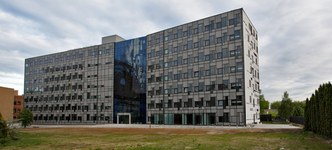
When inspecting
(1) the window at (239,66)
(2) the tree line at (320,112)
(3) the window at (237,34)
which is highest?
(3) the window at (237,34)

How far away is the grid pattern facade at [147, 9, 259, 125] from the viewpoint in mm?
59281

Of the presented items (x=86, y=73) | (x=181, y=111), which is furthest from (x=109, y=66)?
(x=181, y=111)

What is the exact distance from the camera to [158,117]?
234 ft

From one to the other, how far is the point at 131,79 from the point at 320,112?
5425cm

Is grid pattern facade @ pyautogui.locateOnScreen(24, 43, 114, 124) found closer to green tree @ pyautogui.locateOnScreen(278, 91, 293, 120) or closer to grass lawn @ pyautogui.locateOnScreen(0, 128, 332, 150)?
green tree @ pyautogui.locateOnScreen(278, 91, 293, 120)

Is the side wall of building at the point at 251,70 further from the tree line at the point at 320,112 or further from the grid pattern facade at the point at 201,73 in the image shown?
the tree line at the point at 320,112

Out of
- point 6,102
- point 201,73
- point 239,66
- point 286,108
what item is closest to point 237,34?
point 239,66

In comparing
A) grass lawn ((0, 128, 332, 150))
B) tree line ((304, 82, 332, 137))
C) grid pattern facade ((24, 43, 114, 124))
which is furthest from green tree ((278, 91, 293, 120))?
grass lawn ((0, 128, 332, 150))

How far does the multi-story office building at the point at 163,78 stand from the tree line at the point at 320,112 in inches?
741

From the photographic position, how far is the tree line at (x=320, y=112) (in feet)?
93.9

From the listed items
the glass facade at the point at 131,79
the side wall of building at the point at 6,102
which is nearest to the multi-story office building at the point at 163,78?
the glass facade at the point at 131,79

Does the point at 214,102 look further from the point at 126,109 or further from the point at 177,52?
the point at 126,109

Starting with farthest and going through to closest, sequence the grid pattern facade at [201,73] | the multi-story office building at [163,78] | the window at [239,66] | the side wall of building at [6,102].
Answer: the side wall of building at [6,102]
the multi-story office building at [163,78]
the grid pattern facade at [201,73]
the window at [239,66]

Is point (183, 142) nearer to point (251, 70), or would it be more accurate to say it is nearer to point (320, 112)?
point (320, 112)
